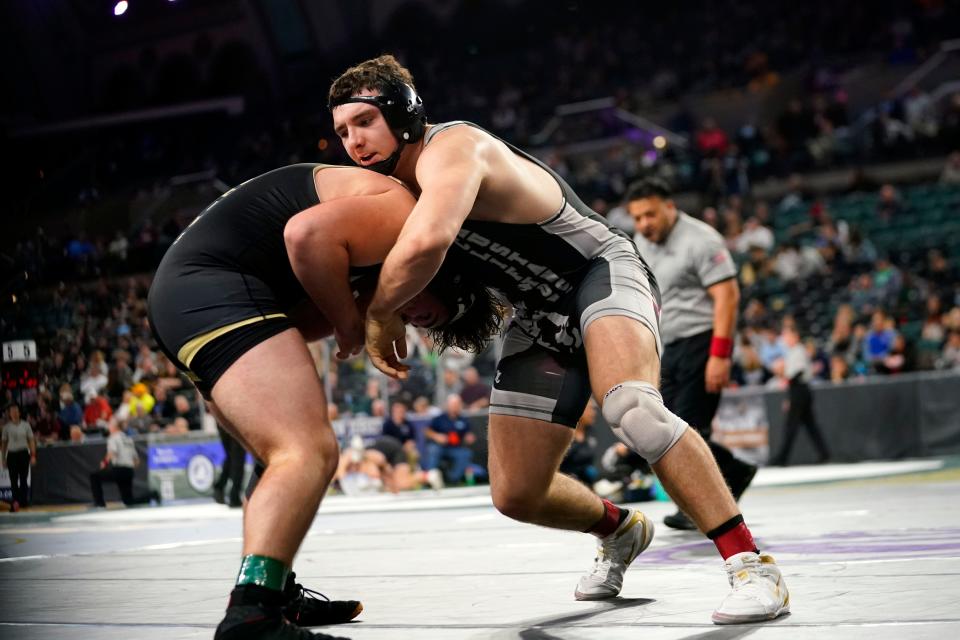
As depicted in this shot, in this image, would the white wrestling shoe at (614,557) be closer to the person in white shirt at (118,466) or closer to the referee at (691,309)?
the referee at (691,309)

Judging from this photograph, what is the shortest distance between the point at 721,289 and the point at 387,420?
254 inches

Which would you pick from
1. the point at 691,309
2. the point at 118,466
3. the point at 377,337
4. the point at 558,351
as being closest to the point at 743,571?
the point at 558,351

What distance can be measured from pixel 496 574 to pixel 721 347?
1971mm

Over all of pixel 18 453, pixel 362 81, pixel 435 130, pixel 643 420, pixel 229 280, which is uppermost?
pixel 362 81

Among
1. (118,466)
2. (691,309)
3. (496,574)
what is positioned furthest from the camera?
(118,466)

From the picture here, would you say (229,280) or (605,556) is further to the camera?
(605,556)

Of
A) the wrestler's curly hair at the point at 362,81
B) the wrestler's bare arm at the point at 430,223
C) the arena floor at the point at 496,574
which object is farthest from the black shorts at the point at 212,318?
the arena floor at the point at 496,574

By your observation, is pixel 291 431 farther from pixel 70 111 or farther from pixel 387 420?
pixel 387 420

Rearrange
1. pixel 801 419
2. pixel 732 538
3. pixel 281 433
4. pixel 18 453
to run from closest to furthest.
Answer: pixel 281 433, pixel 732 538, pixel 18 453, pixel 801 419

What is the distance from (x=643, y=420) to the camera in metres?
2.88

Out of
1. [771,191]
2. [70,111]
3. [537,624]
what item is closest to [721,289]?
[537,624]

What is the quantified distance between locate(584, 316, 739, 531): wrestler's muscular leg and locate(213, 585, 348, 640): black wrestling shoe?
3.42 feet

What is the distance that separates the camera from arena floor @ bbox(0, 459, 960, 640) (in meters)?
2.75

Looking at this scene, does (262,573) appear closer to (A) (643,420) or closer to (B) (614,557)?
(A) (643,420)
